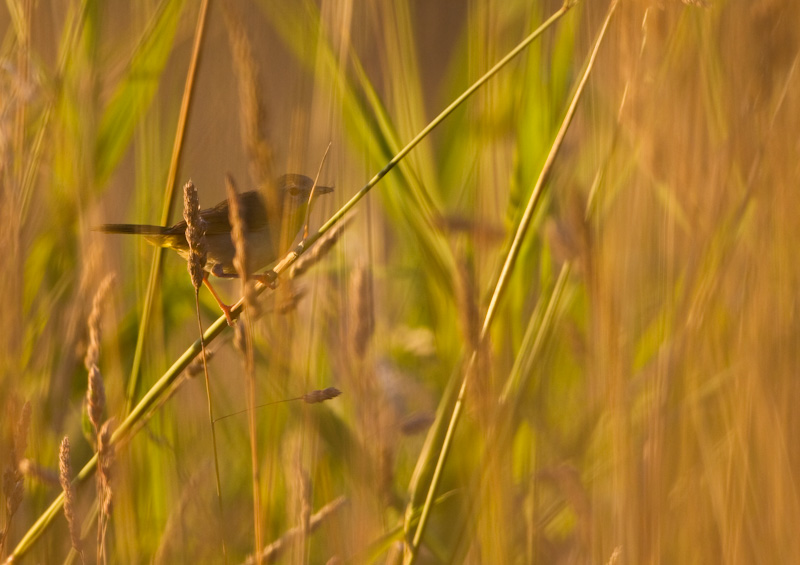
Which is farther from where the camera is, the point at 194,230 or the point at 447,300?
the point at 447,300

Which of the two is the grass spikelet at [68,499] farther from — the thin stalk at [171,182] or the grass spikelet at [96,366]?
the thin stalk at [171,182]

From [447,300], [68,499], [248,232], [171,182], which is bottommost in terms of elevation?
[68,499]

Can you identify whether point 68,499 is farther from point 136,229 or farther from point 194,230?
point 136,229

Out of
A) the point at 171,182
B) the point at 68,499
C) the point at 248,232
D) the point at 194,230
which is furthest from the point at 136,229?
the point at 68,499

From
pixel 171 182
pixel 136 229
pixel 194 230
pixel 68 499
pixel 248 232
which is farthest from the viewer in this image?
pixel 248 232

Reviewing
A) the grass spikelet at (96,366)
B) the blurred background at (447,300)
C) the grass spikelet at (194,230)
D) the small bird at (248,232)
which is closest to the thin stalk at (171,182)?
the blurred background at (447,300)

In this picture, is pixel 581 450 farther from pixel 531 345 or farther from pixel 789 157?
pixel 789 157

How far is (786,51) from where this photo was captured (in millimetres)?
1221

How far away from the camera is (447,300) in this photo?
6.56ft

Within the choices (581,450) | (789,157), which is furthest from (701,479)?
(789,157)

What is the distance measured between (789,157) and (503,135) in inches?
40.6

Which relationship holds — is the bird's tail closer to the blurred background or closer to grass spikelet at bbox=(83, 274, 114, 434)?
the blurred background

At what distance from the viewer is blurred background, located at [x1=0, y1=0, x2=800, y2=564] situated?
1.20 meters

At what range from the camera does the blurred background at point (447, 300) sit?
3.94 feet
